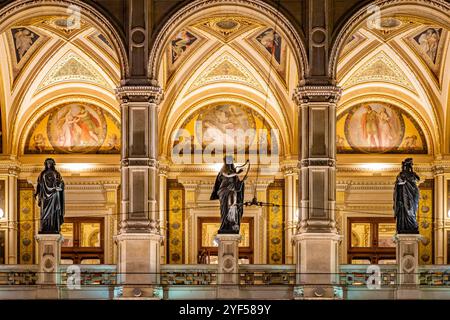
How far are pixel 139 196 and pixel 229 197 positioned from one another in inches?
78.5

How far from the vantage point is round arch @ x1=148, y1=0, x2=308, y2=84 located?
34594 mm

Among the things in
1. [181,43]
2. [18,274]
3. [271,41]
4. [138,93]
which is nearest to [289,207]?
[271,41]

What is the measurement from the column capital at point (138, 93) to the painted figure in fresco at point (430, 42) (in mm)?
8178

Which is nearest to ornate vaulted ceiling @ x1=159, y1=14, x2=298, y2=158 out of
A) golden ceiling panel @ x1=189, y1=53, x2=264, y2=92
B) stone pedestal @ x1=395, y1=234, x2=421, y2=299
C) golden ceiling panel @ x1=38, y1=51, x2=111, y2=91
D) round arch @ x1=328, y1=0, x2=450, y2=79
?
golden ceiling panel @ x1=189, y1=53, x2=264, y2=92

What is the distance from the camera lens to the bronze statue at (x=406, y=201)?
33594mm

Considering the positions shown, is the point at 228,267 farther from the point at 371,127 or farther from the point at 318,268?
the point at 371,127

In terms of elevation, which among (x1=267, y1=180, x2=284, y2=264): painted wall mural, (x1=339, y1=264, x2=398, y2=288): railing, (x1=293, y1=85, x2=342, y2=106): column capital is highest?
(x1=293, y1=85, x2=342, y2=106): column capital

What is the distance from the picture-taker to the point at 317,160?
112 ft

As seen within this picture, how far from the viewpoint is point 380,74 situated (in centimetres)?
4038

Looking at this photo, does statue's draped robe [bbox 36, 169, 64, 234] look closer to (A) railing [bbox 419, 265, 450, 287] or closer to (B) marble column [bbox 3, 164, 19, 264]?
(B) marble column [bbox 3, 164, 19, 264]

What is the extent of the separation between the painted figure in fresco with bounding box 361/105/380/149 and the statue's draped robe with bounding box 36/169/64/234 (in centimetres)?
1023

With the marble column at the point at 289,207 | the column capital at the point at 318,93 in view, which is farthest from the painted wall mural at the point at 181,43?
the column capital at the point at 318,93

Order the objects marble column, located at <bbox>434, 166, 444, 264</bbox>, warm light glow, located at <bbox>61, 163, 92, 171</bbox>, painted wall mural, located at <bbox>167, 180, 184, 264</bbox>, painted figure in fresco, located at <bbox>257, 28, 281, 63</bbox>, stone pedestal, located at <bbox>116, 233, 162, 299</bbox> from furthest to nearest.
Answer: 1. warm light glow, located at <bbox>61, 163, 92, 171</bbox>
2. painted wall mural, located at <bbox>167, 180, 184, 264</bbox>
3. marble column, located at <bbox>434, 166, 444, 264</bbox>
4. painted figure in fresco, located at <bbox>257, 28, 281, 63</bbox>
5. stone pedestal, located at <bbox>116, 233, 162, 299</bbox>

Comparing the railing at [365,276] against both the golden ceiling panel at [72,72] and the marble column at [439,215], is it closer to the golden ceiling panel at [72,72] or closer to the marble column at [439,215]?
the marble column at [439,215]
